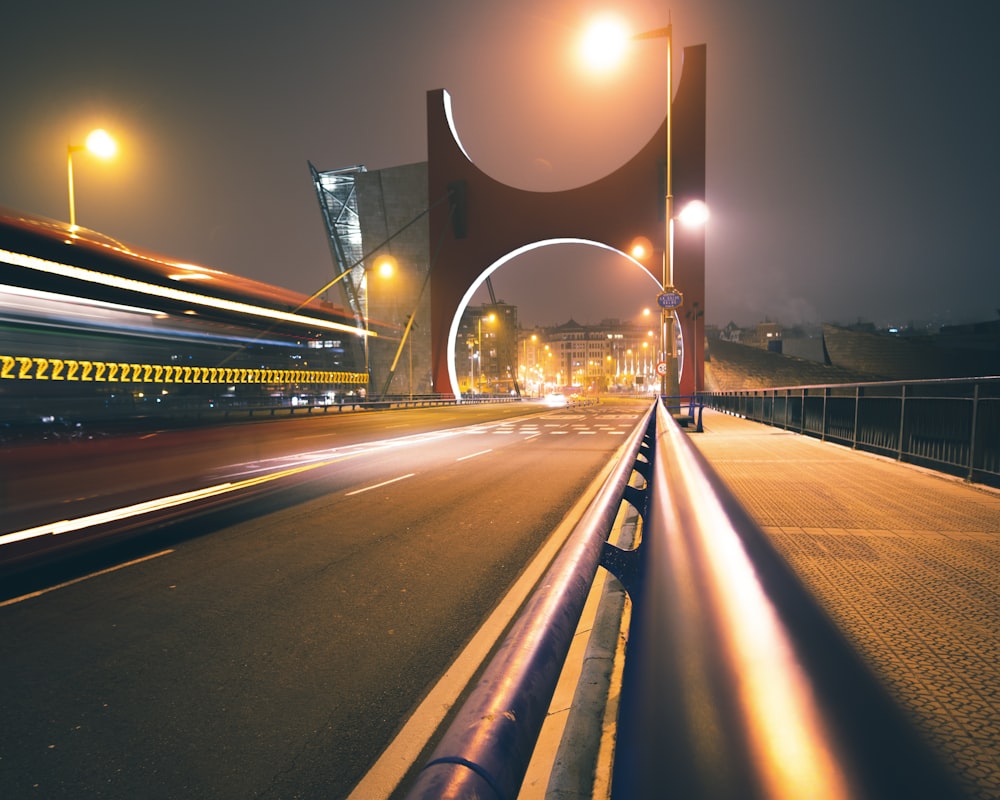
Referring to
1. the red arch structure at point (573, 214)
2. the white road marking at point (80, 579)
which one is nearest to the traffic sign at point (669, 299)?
the white road marking at point (80, 579)

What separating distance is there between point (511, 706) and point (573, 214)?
50.9m

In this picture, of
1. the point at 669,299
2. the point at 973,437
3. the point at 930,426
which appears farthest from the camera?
the point at 669,299

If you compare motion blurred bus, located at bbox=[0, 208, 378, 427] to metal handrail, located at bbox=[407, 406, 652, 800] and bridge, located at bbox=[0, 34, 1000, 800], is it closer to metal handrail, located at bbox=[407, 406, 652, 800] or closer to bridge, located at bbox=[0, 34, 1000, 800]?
bridge, located at bbox=[0, 34, 1000, 800]

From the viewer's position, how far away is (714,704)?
0.89 meters

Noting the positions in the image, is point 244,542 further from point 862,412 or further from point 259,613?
point 862,412

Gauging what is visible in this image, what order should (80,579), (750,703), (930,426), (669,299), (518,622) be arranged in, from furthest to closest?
1. (669,299)
2. (930,426)
3. (80,579)
4. (518,622)
5. (750,703)

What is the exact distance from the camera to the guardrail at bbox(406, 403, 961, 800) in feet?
2.37

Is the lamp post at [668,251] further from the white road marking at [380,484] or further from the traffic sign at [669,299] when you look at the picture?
the white road marking at [380,484]

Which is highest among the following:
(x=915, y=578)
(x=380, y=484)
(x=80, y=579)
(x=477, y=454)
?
(x=915, y=578)

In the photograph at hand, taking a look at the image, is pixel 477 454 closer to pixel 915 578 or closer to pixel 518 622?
pixel 915 578

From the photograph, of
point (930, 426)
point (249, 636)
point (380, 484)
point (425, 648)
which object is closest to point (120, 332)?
point (380, 484)

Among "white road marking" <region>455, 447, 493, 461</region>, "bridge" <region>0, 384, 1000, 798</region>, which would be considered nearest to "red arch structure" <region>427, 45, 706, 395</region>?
"white road marking" <region>455, 447, 493, 461</region>

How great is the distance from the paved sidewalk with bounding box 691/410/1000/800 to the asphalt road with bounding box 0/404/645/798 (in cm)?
210

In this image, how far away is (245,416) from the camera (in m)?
29.1
